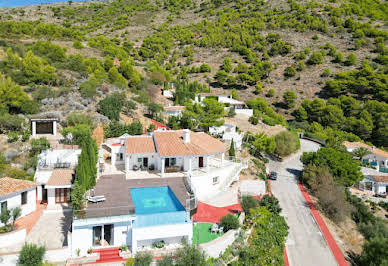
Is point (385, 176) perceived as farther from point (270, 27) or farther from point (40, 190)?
point (270, 27)

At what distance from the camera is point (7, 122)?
24469 mm

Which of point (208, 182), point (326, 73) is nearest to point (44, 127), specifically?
point (208, 182)

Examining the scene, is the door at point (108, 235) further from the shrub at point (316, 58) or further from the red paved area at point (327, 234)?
the shrub at point (316, 58)

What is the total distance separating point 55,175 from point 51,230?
4.31m

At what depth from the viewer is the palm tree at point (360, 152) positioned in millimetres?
40719

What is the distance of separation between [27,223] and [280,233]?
14666 millimetres

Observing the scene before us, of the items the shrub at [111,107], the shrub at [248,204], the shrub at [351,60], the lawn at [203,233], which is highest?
the shrub at [351,60]

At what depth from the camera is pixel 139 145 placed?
2178 cm

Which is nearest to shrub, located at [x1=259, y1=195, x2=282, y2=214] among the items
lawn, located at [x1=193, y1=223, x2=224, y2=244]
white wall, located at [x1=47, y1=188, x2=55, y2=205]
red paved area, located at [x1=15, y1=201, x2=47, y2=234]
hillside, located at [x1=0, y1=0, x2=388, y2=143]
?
lawn, located at [x1=193, y1=223, x2=224, y2=244]

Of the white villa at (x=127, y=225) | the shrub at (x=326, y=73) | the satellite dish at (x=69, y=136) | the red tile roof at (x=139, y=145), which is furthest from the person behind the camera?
the shrub at (x=326, y=73)

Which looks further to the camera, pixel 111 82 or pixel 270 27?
pixel 270 27

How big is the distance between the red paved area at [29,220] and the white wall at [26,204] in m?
0.28

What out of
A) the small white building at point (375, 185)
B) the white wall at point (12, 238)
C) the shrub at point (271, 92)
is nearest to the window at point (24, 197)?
the white wall at point (12, 238)

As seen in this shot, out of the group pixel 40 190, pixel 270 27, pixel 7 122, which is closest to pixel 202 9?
pixel 270 27
